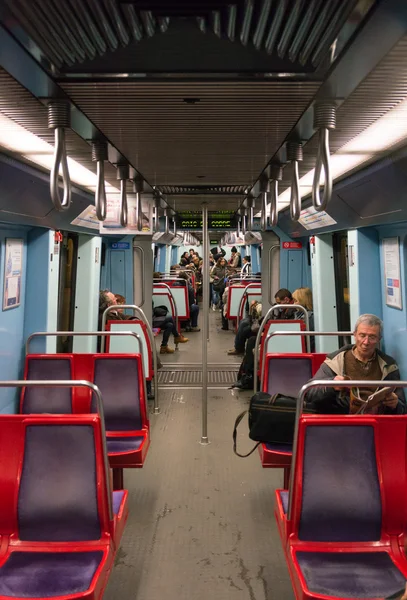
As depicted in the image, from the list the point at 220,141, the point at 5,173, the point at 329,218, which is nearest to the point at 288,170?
the point at 220,141

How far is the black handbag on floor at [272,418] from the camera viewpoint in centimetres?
299

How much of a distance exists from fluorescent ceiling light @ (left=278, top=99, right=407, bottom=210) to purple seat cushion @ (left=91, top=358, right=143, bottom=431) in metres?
2.07

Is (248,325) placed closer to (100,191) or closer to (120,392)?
(120,392)

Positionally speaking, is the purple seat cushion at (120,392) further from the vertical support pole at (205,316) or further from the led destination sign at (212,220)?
the led destination sign at (212,220)

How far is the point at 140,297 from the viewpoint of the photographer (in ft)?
28.2

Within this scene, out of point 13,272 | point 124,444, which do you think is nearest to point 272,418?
point 124,444

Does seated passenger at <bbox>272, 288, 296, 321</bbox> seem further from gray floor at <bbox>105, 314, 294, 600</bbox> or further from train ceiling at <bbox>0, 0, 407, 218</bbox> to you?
train ceiling at <bbox>0, 0, 407, 218</bbox>

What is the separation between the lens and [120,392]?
3838 mm

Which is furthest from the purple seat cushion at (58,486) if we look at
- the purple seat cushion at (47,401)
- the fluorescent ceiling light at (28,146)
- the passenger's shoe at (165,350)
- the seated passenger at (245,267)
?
the seated passenger at (245,267)

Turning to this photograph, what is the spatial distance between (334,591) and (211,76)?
2.10m

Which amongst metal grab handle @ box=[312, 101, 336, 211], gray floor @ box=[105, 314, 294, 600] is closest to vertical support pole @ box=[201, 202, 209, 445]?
gray floor @ box=[105, 314, 294, 600]

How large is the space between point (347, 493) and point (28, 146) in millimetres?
2903

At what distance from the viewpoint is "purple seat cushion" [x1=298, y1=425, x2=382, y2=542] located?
227 cm

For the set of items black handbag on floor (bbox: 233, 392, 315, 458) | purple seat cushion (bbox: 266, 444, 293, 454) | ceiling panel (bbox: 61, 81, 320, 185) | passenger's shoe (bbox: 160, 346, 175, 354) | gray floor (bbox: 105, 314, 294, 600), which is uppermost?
ceiling panel (bbox: 61, 81, 320, 185)
